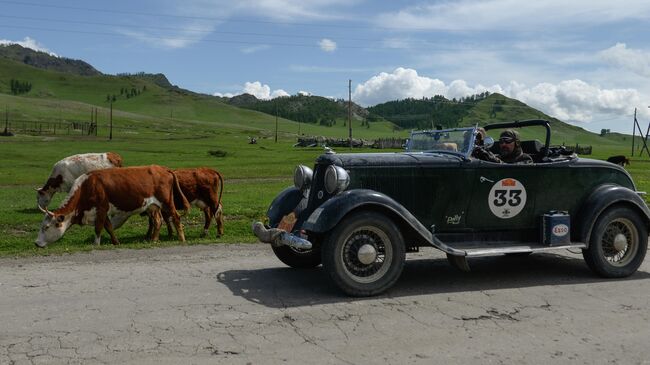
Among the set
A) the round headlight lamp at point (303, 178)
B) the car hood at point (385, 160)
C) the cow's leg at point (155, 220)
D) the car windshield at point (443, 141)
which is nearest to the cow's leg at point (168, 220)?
the cow's leg at point (155, 220)

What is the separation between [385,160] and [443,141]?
1319 mm

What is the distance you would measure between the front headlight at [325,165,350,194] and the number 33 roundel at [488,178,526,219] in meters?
2.12

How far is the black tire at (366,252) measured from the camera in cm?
681

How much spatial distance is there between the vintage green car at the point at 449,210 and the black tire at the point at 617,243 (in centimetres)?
1

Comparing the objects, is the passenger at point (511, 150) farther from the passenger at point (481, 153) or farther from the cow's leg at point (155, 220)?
the cow's leg at point (155, 220)

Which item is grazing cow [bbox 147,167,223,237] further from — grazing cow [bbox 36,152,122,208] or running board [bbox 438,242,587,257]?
running board [bbox 438,242,587,257]

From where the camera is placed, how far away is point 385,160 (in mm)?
7500

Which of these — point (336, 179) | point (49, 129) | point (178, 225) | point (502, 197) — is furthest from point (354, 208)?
point (49, 129)

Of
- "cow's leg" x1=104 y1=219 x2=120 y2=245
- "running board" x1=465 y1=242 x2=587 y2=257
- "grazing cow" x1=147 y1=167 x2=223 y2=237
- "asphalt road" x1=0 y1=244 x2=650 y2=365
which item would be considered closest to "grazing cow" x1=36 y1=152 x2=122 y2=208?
"grazing cow" x1=147 y1=167 x2=223 y2=237

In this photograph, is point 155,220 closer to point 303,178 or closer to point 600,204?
point 303,178

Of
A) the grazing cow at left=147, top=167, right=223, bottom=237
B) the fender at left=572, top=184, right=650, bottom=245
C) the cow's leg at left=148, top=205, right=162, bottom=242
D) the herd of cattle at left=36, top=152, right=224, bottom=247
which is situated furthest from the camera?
the grazing cow at left=147, top=167, right=223, bottom=237

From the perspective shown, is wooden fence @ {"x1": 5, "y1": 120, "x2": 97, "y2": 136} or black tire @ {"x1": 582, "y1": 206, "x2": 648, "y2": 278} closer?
black tire @ {"x1": 582, "y1": 206, "x2": 648, "y2": 278}

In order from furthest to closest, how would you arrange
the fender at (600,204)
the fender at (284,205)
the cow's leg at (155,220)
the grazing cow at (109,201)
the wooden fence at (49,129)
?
the wooden fence at (49,129)
the cow's leg at (155,220)
the grazing cow at (109,201)
the fender at (284,205)
the fender at (600,204)

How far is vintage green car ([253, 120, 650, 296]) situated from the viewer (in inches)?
273
